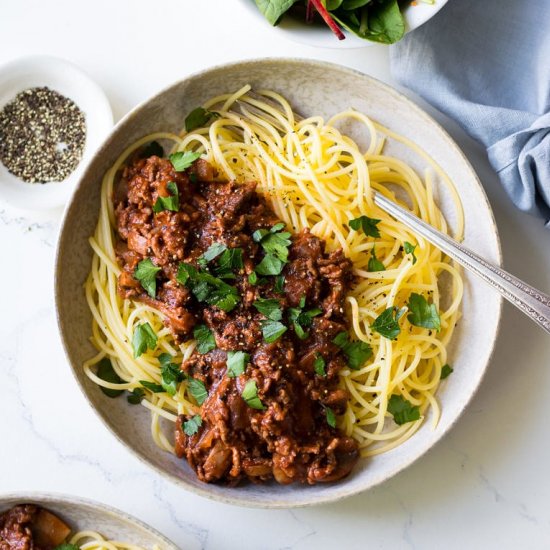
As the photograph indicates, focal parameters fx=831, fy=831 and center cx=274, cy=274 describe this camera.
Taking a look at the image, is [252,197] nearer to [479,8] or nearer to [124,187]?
[124,187]

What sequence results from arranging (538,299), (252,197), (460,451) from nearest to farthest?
(538,299) < (252,197) < (460,451)

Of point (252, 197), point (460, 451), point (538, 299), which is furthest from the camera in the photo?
point (460, 451)

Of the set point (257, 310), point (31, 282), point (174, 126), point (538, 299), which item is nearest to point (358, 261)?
point (257, 310)

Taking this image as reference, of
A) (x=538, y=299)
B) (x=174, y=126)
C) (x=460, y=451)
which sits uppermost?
(x=174, y=126)

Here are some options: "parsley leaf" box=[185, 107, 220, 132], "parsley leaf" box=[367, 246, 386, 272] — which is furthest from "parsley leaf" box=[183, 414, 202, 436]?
"parsley leaf" box=[185, 107, 220, 132]

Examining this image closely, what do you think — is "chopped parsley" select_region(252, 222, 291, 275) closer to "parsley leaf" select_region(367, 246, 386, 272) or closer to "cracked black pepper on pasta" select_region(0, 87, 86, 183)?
"parsley leaf" select_region(367, 246, 386, 272)

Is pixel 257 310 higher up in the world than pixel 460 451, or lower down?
higher up

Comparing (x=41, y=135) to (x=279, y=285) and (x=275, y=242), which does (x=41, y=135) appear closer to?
(x=275, y=242)

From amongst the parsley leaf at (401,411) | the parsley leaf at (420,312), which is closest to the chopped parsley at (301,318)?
the parsley leaf at (420,312)
